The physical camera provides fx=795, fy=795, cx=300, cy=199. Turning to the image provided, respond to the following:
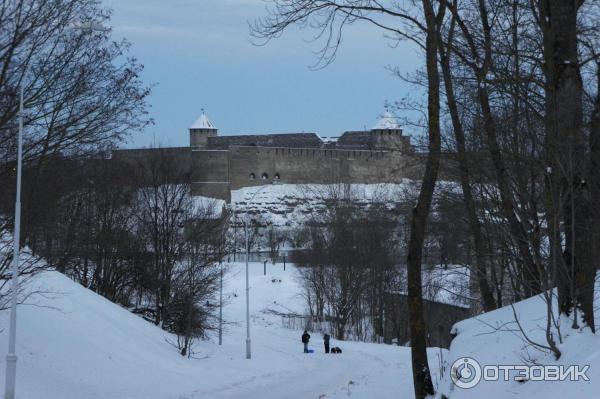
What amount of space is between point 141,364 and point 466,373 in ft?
35.3

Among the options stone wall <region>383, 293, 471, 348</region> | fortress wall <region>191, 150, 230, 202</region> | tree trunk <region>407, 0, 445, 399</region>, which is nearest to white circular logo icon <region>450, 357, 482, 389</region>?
tree trunk <region>407, 0, 445, 399</region>

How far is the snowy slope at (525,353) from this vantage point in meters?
5.57

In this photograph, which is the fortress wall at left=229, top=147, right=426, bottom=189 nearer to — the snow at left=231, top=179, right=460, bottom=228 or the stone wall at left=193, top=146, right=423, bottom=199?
the stone wall at left=193, top=146, right=423, bottom=199

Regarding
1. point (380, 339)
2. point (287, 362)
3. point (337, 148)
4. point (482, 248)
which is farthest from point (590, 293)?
point (337, 148)

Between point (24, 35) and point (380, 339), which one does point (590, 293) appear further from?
point (380, 339)

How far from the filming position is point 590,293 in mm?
6809

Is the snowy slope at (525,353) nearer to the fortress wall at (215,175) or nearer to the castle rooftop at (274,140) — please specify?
the fortress wall at (215,175)

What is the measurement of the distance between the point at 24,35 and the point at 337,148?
73823mm

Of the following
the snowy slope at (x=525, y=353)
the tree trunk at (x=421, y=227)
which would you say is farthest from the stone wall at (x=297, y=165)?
the snowy slope at (x=525, y=353)

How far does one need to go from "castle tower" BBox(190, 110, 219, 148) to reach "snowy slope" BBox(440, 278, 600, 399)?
80627 millimetres

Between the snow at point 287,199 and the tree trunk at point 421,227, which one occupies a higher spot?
the snow at point 287,199

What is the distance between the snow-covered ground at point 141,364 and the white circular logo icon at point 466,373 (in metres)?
4.93

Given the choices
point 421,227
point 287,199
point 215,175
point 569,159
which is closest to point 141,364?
point 421,227

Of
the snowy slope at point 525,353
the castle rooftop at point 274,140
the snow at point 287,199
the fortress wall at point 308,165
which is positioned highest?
the castle rooftop at point 274,140
